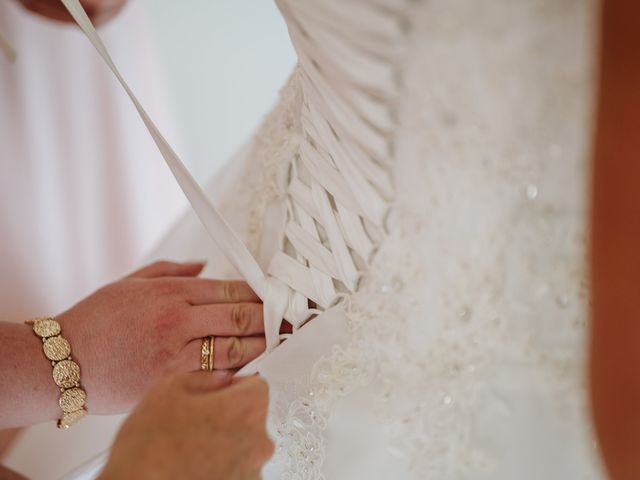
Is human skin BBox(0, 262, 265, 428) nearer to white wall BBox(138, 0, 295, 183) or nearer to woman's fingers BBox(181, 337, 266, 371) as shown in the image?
woman's fingers BBox(181, 337, 266, 371)

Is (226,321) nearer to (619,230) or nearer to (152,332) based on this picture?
(152,332)

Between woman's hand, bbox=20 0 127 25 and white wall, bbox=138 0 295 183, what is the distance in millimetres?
330

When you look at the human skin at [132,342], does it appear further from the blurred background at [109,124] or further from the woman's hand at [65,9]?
the woman's hand at [65,9]

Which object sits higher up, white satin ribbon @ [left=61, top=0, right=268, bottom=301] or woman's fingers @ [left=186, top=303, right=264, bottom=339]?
white satin ribbon @ [left=61, top=0, right=268, bottom=301]

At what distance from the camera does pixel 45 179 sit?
1.21 m

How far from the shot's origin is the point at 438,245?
501 millimetres

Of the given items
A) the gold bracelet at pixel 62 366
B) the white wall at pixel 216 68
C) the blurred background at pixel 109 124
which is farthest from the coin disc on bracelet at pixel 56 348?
the white wall at pixel 216 68

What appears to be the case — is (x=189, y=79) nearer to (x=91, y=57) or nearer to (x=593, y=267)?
(x=91, y=57)

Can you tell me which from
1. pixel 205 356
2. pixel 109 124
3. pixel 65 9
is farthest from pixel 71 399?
pixel 109 124

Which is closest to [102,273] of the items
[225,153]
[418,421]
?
[225,153]

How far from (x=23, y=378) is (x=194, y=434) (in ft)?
0.98

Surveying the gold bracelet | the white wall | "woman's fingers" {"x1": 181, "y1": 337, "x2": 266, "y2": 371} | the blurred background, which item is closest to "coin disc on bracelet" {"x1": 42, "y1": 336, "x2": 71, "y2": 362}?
the gold bracelet

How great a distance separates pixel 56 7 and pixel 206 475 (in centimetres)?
89

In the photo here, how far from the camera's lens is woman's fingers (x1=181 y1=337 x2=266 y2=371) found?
605mm
